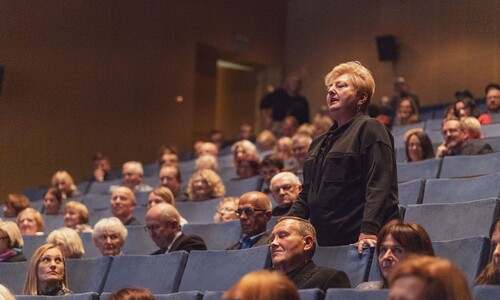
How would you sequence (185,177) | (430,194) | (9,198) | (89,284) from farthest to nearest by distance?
(185,177) → (9,198) → (430,194) → (89,284)

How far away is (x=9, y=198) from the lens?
207 inches

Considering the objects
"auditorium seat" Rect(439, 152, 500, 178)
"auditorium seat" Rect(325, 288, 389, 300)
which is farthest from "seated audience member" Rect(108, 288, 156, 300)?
"auditorium seat" Rect(439, 152, 500, 178)

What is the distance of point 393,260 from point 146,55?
599 centimetres

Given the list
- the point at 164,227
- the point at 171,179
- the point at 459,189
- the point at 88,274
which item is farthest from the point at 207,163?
the point at 88,274

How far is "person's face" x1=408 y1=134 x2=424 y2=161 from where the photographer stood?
14.9 ft

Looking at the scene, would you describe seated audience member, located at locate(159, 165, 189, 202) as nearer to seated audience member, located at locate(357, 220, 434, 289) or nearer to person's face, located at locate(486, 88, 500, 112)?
person's face, located at locate(486, 88, 500, 112)

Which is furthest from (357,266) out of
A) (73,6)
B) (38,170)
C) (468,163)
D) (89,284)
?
(73,6)

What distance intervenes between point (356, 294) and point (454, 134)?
2.58 metres

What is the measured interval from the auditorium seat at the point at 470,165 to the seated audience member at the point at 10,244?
188cm

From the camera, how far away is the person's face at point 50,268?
325 cm

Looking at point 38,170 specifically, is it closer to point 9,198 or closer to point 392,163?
point 9,198

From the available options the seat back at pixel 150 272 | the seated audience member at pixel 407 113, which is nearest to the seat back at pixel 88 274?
the seat back at pixel 150 272

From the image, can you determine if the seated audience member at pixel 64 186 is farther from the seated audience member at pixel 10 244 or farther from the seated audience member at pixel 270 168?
the seated audience member at pixel 10 244

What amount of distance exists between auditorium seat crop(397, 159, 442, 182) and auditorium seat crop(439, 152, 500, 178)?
0.06 m
